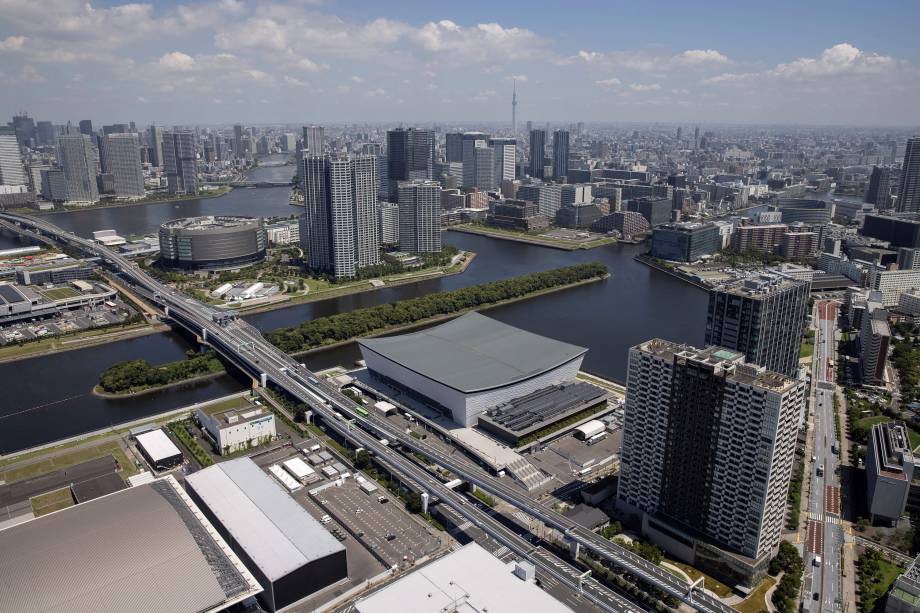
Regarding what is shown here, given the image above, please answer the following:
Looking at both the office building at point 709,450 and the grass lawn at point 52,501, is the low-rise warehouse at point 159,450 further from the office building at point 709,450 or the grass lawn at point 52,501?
the office building at point 709,450

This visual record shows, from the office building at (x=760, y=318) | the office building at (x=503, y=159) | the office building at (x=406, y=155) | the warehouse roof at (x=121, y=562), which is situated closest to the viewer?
the warehouse roof at (x=121, y=562)

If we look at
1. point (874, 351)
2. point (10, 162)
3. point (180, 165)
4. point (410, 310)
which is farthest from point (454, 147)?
point (874, 351)

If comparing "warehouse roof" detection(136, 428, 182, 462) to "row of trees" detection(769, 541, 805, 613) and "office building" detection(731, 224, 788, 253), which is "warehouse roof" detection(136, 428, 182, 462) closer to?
"row of trees" detection(769, 541, 805, 613)

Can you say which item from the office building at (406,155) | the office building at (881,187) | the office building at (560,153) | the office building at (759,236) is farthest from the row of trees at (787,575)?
the office building at (560,153)

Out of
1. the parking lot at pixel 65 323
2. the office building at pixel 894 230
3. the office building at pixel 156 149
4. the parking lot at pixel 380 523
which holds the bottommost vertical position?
the parking lot at pixel 380 523

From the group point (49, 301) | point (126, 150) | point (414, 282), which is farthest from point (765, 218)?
point (126, 150)

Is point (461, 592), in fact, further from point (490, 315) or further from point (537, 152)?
point (537, 152)
